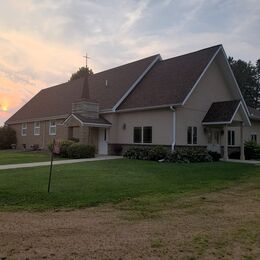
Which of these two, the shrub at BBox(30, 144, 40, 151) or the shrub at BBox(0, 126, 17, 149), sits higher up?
the shrub at BBox(0, 126, 17, 149)

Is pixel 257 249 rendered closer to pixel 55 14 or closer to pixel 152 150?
pixel 55 14

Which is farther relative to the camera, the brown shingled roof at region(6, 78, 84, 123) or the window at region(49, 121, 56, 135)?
the brown shingled roof at region(6, 78, 84, 123)

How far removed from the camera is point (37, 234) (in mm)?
5793

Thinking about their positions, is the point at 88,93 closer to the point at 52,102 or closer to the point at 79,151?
the point at 79,151

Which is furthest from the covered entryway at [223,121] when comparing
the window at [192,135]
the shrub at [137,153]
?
the shrub at [137,153]

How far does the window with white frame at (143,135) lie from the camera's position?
74.8ft

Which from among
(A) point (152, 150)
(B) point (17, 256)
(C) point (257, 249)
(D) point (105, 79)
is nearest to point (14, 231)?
(B) point (17, 256)

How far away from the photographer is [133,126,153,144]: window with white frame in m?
22.8

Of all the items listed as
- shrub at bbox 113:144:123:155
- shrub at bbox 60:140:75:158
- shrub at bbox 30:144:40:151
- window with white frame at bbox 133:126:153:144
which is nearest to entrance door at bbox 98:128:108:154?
shrub at bbox 113:144:123:155

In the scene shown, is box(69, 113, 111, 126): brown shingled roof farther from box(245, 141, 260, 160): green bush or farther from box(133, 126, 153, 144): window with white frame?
box(245, 141, 260, 160): green bush

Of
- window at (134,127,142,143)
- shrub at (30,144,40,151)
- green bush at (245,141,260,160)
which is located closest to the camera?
window at (134,127,142,143)

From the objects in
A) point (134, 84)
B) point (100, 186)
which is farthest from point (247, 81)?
point (100, 186)

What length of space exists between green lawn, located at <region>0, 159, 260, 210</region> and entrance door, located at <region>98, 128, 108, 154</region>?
468 inches

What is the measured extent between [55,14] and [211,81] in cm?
1249
